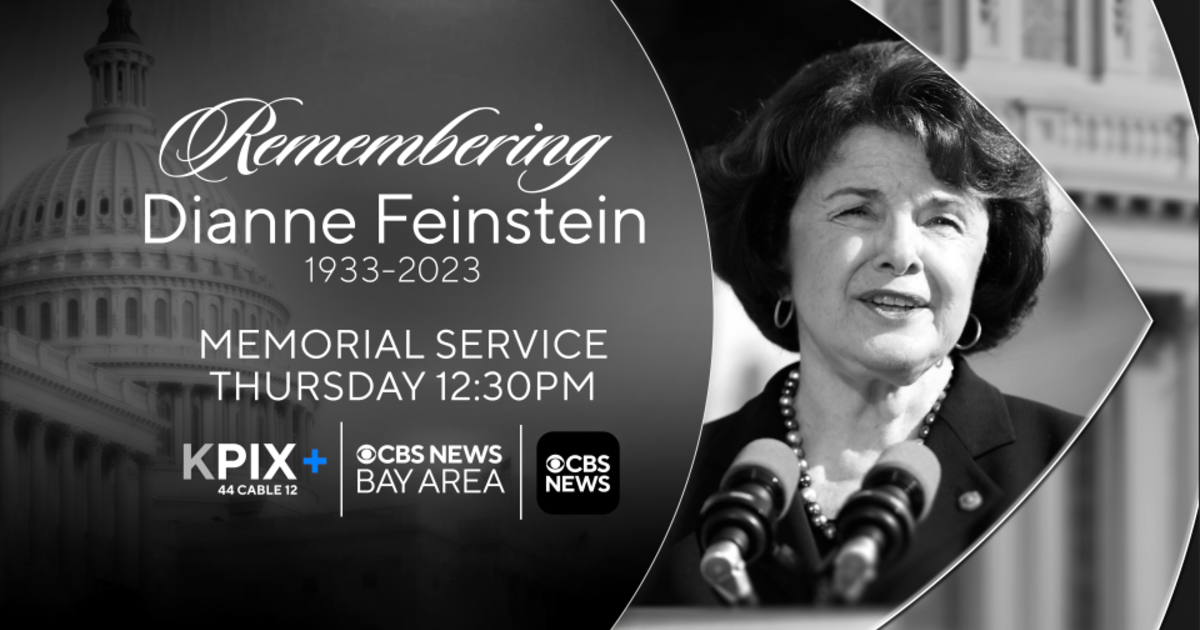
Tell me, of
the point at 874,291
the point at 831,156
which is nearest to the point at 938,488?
the point at 874,291

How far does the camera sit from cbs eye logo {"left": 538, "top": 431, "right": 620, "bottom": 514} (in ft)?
11.5

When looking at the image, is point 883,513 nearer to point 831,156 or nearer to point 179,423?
point 831,156

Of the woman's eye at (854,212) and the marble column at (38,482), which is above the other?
the woman's eye at (854,212)

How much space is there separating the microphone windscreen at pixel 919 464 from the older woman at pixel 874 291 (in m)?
0.02

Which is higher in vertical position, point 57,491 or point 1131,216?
point 1131,216

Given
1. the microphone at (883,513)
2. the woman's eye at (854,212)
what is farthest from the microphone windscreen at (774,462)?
the woman's eye at (854,212)

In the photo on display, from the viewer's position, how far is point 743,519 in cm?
348

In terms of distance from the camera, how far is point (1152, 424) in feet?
12.0

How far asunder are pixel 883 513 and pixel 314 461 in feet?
4.22

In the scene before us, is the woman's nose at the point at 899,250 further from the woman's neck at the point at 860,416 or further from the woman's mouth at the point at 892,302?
the woman's neck at the point at 860,416

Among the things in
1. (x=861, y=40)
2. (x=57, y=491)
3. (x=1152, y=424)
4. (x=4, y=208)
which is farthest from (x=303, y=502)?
(x=1152, y=424)

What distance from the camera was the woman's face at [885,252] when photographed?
3.42 m

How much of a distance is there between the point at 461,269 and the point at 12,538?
3.96 feet

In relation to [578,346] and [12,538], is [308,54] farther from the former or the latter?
[12,538]
